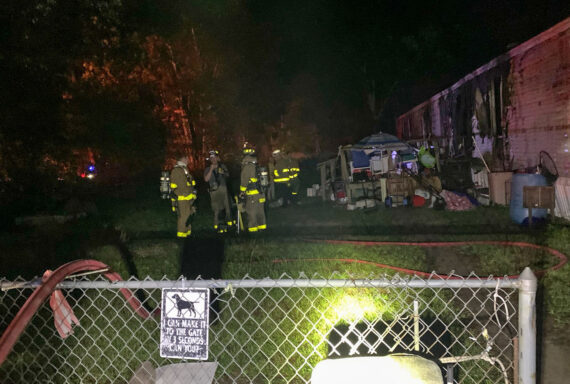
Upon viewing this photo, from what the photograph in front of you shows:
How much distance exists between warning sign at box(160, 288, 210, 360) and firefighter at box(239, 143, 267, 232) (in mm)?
7596

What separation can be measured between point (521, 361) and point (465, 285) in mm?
413

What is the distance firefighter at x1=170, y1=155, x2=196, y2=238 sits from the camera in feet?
33.4

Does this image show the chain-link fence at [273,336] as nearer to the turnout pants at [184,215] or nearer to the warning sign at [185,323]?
the warning sign at [185,323]

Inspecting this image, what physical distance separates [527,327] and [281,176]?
1347 centimetres

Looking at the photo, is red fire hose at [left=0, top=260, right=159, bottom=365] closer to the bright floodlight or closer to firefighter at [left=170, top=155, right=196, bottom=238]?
the bright floodlight

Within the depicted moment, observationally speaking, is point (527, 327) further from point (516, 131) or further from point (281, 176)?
point (281, 176)

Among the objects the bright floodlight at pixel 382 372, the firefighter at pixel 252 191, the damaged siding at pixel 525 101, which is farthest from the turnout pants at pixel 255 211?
the bright floodlight at pixel 382 372

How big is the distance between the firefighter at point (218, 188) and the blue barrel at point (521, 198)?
20.1 feet

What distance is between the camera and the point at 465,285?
8.32ft

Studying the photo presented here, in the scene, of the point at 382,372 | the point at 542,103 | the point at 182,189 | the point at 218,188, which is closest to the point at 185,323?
the point at 382,372

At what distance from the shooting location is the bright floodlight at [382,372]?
7.65 feet

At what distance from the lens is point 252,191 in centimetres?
1050

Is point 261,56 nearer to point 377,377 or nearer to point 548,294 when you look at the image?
point 548,294

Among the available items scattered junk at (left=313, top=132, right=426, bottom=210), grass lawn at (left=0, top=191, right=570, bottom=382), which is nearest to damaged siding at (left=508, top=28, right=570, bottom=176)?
grass lawn at (left=0, top=191, right=570, bottom=382)
